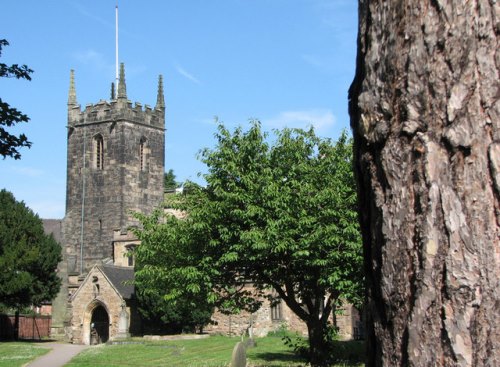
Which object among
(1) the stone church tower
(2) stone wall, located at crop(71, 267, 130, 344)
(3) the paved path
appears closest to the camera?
(3) the paved path

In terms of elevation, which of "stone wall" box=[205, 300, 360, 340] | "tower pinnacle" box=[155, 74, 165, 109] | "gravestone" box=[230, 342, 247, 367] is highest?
"tower pinnacle" box=[155, 74, 165, 109]

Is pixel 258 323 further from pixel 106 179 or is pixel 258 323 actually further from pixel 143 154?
pixel 143 154

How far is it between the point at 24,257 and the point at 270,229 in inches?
1223

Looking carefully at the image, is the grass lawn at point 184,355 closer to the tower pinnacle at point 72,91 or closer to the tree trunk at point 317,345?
the tree trunk at point 317,345

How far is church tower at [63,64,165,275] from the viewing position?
62.8 m

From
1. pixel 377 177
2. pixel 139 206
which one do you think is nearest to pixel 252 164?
pixel 377 177

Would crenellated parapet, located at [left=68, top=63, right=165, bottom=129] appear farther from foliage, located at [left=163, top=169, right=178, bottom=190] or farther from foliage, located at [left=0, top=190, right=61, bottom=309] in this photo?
foliage, located at [left=163, top=169, right=178, bottom=190]

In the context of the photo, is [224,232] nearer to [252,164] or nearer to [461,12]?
[252,164]

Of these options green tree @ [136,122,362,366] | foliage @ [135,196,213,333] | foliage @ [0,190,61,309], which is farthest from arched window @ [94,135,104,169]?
green tree @ [136,122,362,366]

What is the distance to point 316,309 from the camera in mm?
22047

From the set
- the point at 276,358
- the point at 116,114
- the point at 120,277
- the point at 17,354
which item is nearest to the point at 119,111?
the point at 116,114

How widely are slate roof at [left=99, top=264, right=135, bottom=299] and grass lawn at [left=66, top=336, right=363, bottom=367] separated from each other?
32.8 ft

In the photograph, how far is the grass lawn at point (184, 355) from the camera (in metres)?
27.6

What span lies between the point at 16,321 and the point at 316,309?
1350 inches
